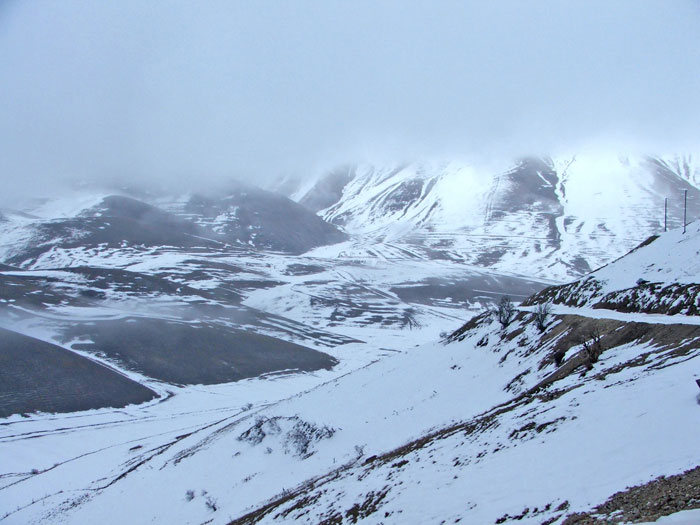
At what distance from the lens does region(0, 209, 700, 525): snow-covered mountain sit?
13.7 m

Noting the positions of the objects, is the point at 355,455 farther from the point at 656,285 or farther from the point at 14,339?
the point at 14,339

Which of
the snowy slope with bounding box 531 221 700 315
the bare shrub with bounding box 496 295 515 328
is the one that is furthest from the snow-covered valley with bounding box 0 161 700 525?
the bare shrub with bounding box 496 295 515 328

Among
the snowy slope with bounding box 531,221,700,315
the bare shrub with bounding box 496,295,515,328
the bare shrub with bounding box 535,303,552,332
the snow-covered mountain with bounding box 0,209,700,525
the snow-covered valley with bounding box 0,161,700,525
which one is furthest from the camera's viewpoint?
the bare shrub with bounding box 496,295,515,328

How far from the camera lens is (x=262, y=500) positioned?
30250mm

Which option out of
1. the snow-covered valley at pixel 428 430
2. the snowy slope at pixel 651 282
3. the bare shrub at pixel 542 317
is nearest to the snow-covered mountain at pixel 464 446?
the snow-covered valley at pixel 428 430

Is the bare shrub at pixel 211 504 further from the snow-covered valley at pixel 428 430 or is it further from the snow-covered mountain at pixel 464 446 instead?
the snow-covered mountain at pixel 464 446

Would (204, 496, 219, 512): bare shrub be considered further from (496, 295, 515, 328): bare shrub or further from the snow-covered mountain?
(496, 295, 515, 328): bare shrub

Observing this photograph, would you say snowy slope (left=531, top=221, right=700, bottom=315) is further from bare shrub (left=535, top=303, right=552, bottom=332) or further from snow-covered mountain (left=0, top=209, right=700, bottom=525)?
bare shrub (left=535, top=303, right=552, bottom=332)

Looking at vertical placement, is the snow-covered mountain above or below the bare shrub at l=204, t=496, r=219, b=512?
above

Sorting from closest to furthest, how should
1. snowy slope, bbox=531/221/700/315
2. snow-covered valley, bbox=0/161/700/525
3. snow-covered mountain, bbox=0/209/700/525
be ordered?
1. snow-covered mountain, bbox=0/209/700/525
2. snow-covered valley, bbox=0/161/700/525
3. snowy slope, bbox=531/221/700/315

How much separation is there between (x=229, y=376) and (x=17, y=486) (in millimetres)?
65536

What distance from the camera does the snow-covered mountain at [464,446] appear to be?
13.7 metres

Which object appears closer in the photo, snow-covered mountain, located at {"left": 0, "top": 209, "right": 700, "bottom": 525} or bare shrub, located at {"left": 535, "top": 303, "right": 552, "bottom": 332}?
A: snow-covered mountain, located at {"left": 0, "top": 209, "right": 700, "bottom": 525}

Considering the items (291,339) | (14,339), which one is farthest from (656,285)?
(291,339)
